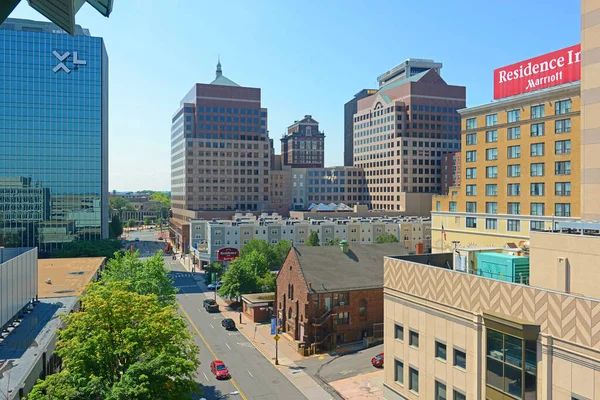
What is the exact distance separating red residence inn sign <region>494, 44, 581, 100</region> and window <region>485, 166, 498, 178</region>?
923cm

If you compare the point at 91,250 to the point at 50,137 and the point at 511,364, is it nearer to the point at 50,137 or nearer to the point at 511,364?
the point at 50,137

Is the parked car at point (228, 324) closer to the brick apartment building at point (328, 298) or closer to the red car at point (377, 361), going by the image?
the brick apartment building at point (328, 298)

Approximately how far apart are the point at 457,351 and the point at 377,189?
468 feet

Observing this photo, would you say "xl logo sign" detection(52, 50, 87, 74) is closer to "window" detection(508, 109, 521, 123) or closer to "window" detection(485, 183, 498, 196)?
"window" detection(485, 183, 498, 196)

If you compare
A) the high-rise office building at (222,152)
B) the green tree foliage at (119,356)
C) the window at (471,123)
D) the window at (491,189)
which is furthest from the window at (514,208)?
the high-rise office building at (222,152)

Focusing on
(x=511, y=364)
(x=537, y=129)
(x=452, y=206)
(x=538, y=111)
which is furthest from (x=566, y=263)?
(x=452, y=206)

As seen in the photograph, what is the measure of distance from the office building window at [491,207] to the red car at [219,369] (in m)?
40.6

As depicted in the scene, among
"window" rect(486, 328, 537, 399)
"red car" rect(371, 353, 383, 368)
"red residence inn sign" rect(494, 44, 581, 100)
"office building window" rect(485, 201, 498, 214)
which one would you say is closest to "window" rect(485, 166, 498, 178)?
"office building window" rect(485, 201, 498, 214)

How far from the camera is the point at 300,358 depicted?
1945 inches

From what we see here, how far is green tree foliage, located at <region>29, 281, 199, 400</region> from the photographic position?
940 inches

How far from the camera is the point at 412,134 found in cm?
15600

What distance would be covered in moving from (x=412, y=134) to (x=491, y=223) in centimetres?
9594

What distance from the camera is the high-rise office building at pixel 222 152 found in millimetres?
157125

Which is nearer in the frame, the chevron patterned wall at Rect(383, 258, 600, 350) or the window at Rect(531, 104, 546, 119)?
the chevron patterned wall at Rect(383, 258, 600, 350)
